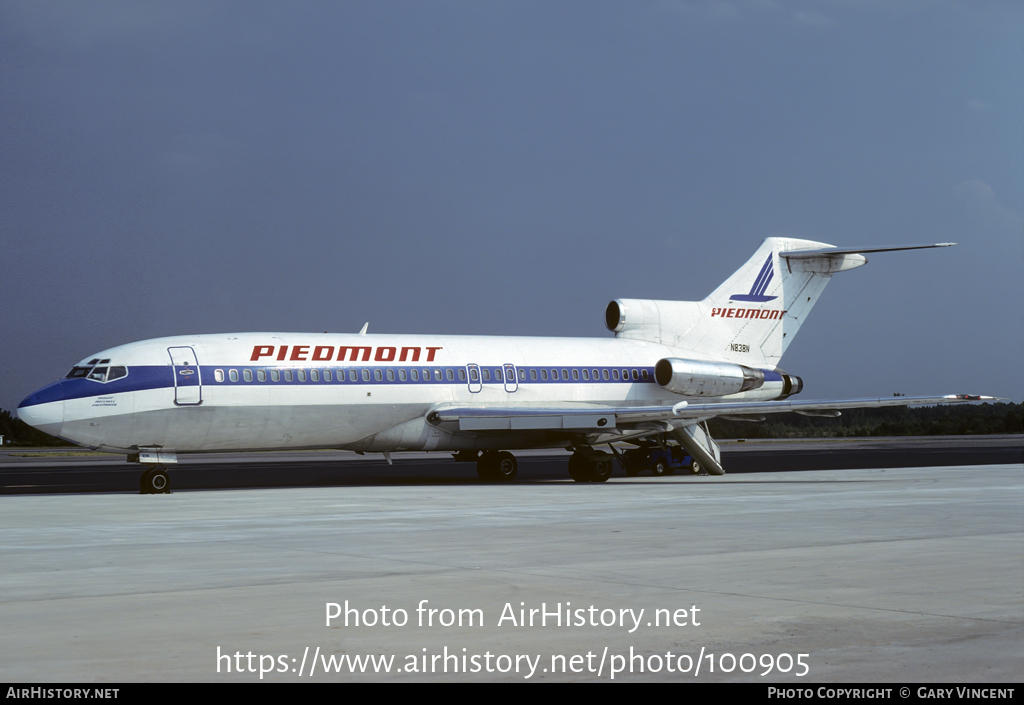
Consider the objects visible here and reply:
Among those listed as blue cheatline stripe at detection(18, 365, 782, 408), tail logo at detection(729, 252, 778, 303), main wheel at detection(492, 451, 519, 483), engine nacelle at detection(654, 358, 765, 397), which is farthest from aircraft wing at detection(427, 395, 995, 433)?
tail logo at detection(729, 252, 778, 303)

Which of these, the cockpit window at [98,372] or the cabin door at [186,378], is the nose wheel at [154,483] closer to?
the cabin door at [186,378]

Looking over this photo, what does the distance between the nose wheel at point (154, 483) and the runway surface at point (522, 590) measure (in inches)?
179

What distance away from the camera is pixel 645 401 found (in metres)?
34.3

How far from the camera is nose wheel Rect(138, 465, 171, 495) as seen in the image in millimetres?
24641

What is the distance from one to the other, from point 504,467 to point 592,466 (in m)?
2.98

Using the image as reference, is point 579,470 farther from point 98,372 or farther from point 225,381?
point 98,372

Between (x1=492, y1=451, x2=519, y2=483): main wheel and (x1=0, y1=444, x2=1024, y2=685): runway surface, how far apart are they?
11.1 m

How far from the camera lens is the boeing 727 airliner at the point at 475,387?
2545 cm

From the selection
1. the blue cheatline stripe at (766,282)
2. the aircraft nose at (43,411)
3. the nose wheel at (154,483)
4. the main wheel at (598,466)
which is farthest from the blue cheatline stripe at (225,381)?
the blue cheatline stripe at (766,282)

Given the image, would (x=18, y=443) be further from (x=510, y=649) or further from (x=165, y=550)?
(x=510, y=649)

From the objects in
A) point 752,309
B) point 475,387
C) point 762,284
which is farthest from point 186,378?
point 762,284

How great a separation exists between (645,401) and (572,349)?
9.73ft

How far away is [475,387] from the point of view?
3072cm

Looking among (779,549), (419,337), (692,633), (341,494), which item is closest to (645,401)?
(419,337)
